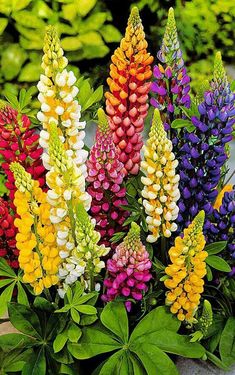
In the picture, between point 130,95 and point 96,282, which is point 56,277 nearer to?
point 96,282

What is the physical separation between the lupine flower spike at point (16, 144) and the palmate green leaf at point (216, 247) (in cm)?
52

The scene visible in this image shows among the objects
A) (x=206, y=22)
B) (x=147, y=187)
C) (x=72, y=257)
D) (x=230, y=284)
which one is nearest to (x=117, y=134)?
(x=147, y=187)

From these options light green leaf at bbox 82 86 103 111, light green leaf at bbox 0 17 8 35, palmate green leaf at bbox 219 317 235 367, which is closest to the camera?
palmate green leaf at bbox 219 317 235 367

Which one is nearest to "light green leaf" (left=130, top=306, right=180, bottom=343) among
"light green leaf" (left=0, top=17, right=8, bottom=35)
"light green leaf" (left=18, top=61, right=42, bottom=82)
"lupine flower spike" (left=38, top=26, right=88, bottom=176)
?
"lupine flower spike" (left=38, top=26, right=88, bottom=176)

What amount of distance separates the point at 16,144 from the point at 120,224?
0.39m

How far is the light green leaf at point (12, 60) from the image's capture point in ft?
10.1

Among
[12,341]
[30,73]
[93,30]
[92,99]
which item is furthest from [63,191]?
[93,30]

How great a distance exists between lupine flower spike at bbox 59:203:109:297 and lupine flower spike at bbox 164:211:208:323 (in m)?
0.19

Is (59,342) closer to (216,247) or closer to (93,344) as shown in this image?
(93,344)

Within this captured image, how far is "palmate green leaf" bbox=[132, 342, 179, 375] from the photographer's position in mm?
1780

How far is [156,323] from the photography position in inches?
73.7

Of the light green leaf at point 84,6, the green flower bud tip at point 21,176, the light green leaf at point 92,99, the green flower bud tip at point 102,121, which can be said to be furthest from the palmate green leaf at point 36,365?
the light green leaf at point 84,6

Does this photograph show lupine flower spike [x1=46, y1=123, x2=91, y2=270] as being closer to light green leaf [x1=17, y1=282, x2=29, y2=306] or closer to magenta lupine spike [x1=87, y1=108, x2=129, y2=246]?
magenta lupine spike [x1=87, y1=108, x2=129, y2=246]

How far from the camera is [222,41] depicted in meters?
3.73
